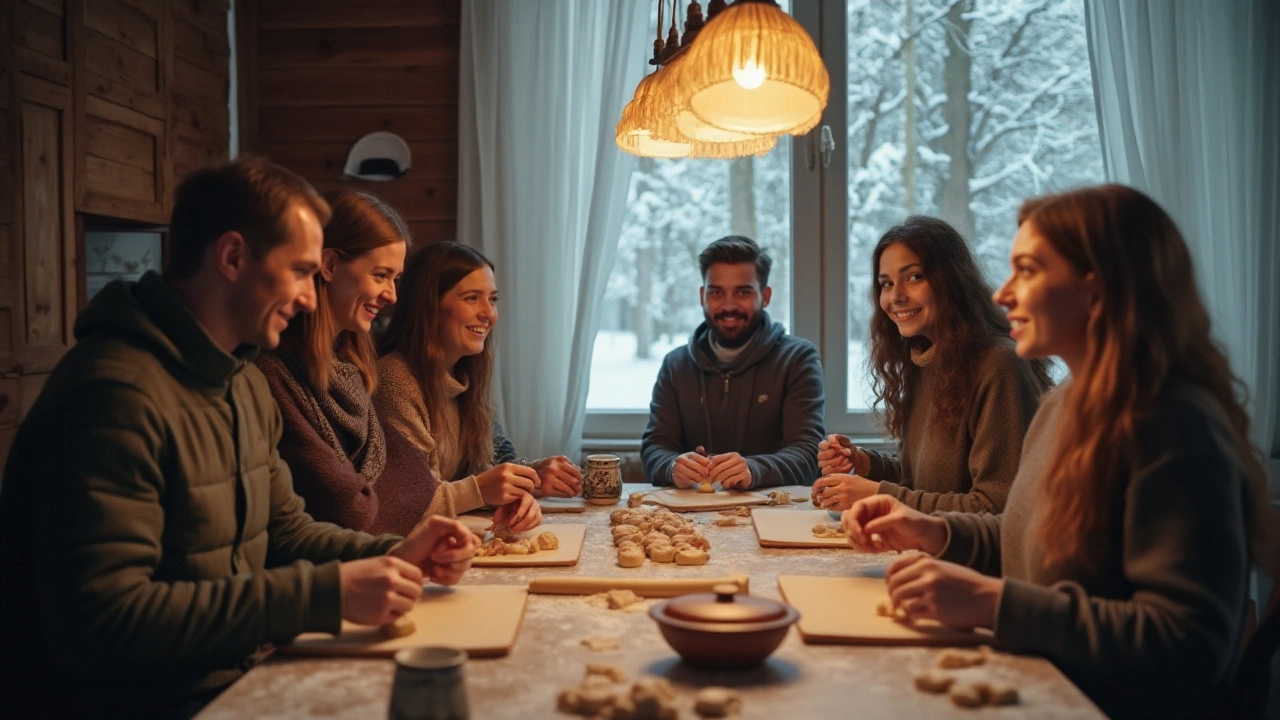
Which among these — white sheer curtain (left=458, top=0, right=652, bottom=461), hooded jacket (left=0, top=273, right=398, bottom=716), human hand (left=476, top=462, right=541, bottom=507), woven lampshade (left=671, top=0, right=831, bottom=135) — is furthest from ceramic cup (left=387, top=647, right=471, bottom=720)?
white sheer curtain (left=458, top=0, right=652, bottom=461)

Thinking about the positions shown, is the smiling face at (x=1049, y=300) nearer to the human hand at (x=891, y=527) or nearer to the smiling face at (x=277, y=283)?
the human hand at (x=891, y=527)

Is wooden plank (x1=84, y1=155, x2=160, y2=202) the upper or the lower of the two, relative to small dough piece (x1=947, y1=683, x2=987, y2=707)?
upper

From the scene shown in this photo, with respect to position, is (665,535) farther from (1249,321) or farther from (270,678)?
(1249,321)

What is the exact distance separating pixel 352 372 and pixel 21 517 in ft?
3.00

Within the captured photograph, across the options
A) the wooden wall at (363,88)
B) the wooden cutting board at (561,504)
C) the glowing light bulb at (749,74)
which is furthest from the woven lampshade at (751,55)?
the wooden wall at (363,88)

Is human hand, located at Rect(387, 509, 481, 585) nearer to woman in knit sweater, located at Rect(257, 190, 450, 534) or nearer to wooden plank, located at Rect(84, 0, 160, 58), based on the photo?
woman in knit sweater, located at Rect(257, 190, 450, 534)

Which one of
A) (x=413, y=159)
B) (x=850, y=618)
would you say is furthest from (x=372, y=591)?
(x=413, y=159)

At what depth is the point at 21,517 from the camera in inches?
56.6

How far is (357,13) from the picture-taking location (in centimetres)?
420

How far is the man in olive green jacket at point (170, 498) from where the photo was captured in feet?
4.30

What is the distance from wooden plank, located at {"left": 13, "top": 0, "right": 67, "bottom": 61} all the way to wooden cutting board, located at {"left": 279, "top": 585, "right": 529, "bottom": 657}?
84.7 inches

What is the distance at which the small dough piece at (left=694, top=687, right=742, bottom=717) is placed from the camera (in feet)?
4.00

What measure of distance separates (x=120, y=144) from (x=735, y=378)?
216 centimetres

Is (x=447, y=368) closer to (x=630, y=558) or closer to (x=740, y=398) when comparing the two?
(x=630, y=558)
